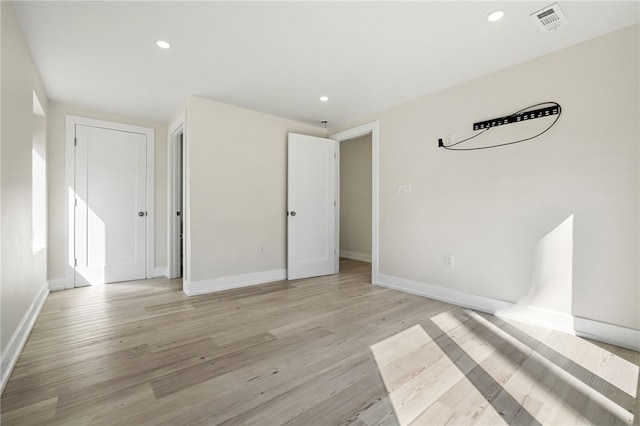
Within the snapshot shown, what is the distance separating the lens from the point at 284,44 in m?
2.27

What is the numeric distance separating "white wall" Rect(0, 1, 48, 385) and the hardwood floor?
22 centimetres

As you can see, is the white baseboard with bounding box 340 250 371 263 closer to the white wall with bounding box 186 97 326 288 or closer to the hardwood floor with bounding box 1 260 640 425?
the white wall with bounding box 186 97 326 288

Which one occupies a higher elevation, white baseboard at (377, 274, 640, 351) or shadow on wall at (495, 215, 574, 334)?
shadow on wall at (495, 215, 574, 334)

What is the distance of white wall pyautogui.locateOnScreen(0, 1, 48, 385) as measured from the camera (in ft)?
5.65

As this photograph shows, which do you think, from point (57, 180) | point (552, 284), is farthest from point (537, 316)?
point (57, 180)

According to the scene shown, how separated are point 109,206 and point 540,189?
495cm

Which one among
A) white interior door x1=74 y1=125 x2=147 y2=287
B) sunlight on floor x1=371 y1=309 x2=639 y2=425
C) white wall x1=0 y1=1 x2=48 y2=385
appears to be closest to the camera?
sunlight on floor x1=371 y1=309 x2=639 y2=425

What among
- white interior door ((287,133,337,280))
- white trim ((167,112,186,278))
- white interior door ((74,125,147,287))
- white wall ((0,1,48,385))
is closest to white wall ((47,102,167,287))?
white interior door ((74,125,147,287))

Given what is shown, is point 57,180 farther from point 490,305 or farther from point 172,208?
point 490,305

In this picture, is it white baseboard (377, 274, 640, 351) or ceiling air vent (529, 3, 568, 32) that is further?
white baseboard (377, 274, 640, 351)

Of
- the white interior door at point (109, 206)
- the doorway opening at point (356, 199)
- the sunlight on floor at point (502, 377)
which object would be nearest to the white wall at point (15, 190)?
the white interior door at point (109, 206)

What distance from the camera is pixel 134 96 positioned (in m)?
3.30

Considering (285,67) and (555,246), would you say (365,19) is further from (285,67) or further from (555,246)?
(555,246)

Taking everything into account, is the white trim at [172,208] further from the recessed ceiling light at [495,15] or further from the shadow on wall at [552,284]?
the shadow on wall at [552,284]
